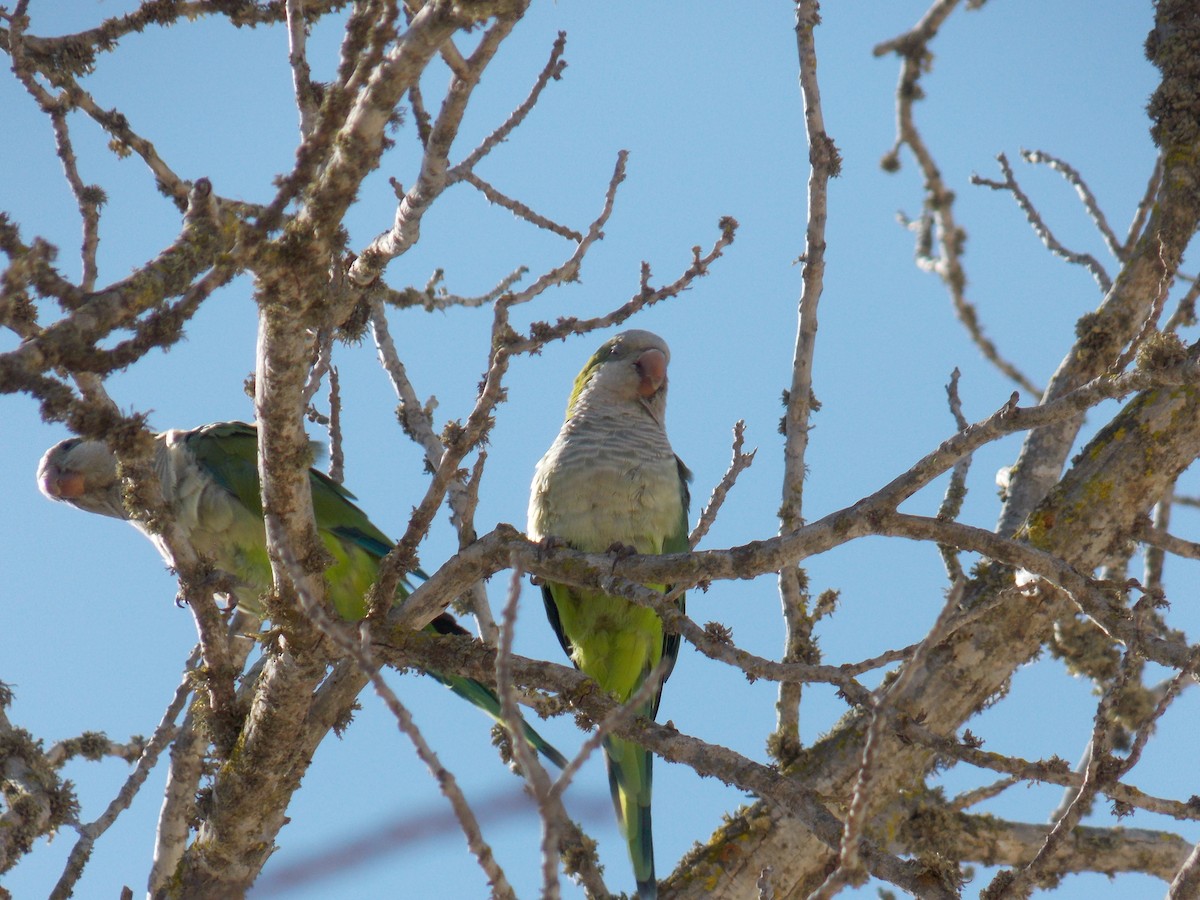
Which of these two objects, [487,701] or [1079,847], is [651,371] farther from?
[1079,847]

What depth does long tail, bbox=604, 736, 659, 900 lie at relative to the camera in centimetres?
480

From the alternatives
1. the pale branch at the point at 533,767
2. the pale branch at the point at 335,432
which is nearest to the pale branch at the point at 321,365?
the pale branch at the point at 335,432

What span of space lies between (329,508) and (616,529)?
1.40 m

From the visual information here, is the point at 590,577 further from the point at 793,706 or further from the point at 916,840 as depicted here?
the point at 916,840

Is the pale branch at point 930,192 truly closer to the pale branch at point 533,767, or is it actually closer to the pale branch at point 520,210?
the pale branch at point 520,210

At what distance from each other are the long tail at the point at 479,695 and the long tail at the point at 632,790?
446mm

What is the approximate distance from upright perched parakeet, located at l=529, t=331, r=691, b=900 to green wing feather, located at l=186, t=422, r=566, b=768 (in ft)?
2.78

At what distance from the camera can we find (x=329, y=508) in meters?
5.32

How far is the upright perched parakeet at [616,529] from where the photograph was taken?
16.5 feet

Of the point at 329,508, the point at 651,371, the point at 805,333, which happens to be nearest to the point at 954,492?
the point at 805,333

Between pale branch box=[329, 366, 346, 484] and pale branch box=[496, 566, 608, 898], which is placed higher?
pale branch box=[329, 366, 346, 484]

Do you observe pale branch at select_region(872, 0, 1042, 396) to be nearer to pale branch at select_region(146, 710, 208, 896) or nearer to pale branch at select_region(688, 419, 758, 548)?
pale branch at select_region(688, 419, 758, 548)

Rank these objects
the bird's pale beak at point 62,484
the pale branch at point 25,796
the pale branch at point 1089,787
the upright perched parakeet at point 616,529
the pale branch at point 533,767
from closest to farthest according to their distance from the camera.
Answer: the pale branch at point 533,767 → the pale branch at point 1089,787 → the pale branch at point 25,796 → the upright perched parakeet at point 616,529 → the bird's pale beak at point 62,484

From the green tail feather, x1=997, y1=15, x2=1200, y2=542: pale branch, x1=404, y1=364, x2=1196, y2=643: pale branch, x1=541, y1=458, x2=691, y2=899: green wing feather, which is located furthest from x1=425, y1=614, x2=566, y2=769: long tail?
x1=997, y1=15, x2=1200, y2=542: pale branch
